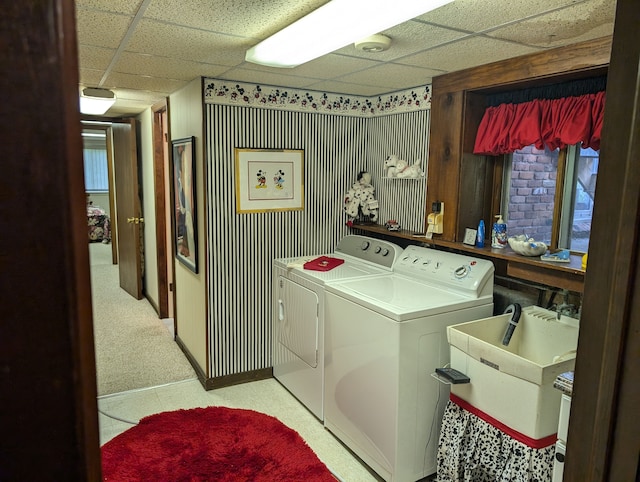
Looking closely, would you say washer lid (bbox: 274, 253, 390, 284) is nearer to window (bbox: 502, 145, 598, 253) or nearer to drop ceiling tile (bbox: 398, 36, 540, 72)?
window (bbox: 502, 145, 598, 253)

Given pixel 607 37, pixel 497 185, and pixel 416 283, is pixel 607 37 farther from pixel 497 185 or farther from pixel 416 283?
pixel 416 283

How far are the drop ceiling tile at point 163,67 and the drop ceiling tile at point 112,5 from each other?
73cm

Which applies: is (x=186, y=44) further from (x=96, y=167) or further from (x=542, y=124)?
(x=96, y=167)

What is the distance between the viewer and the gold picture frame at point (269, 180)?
3.41m

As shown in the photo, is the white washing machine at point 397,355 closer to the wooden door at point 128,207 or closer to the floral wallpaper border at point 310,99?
the floral wallpaper border at point 310,99

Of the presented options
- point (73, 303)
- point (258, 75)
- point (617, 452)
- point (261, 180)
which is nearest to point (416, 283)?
point (261, 180)

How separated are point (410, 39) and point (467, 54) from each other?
452mm

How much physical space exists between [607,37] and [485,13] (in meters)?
0.69

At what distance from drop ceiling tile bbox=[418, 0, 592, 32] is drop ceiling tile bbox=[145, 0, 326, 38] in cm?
49

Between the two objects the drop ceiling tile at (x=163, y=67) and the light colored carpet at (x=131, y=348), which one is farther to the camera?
the light colored carpet at (x=131, y=348)

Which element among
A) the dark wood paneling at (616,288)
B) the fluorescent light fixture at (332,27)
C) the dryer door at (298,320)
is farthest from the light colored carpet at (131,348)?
the dark wood paneling at (616,288)

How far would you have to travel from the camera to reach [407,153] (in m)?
3.45

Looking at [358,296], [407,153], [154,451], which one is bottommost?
[154,451]

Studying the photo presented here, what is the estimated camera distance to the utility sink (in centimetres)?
196
